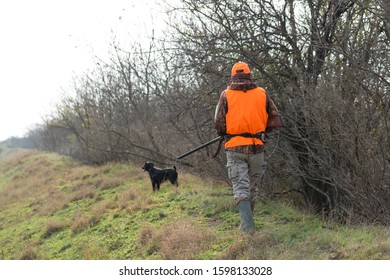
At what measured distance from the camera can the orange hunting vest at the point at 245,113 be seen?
5.55 meters

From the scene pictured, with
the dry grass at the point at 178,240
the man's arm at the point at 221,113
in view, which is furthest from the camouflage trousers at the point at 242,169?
the dry grass at the point at 178,240

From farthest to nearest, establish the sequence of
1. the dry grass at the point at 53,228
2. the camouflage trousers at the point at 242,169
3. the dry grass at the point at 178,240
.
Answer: the dry grass at the point at 53,228 < the camouflage trousers at the point at 242,169 < the dry grass at the point at 178,240

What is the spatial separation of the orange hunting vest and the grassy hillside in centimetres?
124

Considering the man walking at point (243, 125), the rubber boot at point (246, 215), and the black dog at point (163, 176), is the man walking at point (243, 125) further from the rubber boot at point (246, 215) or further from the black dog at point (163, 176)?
the black dog at point (163, 176)

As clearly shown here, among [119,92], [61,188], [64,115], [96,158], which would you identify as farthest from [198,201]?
[64,115]

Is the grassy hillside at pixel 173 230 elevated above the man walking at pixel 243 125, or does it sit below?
below

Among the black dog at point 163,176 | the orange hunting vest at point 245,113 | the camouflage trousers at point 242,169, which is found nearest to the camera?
the orange hunting vest at point 245,113

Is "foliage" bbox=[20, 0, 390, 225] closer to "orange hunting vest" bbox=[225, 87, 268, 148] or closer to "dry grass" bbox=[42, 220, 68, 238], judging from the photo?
"orange hunting vest" bbox=[225, 87, 268, 148]

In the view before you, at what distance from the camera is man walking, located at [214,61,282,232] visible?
5562 millimetres

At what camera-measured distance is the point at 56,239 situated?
360 inches

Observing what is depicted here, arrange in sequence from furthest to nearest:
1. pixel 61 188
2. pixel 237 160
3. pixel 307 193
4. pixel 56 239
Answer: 1. pixel 61 188
2. pixel 56 239
3. pixel 307 193
4. pixel 237 160

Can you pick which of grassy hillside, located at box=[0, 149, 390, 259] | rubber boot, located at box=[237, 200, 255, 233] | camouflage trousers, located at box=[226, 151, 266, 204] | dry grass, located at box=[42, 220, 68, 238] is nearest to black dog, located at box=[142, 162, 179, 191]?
grassy hillside, located at box=[0, 149, 390, 259]

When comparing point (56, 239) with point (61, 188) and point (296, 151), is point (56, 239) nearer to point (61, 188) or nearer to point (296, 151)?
point (296, 151)
